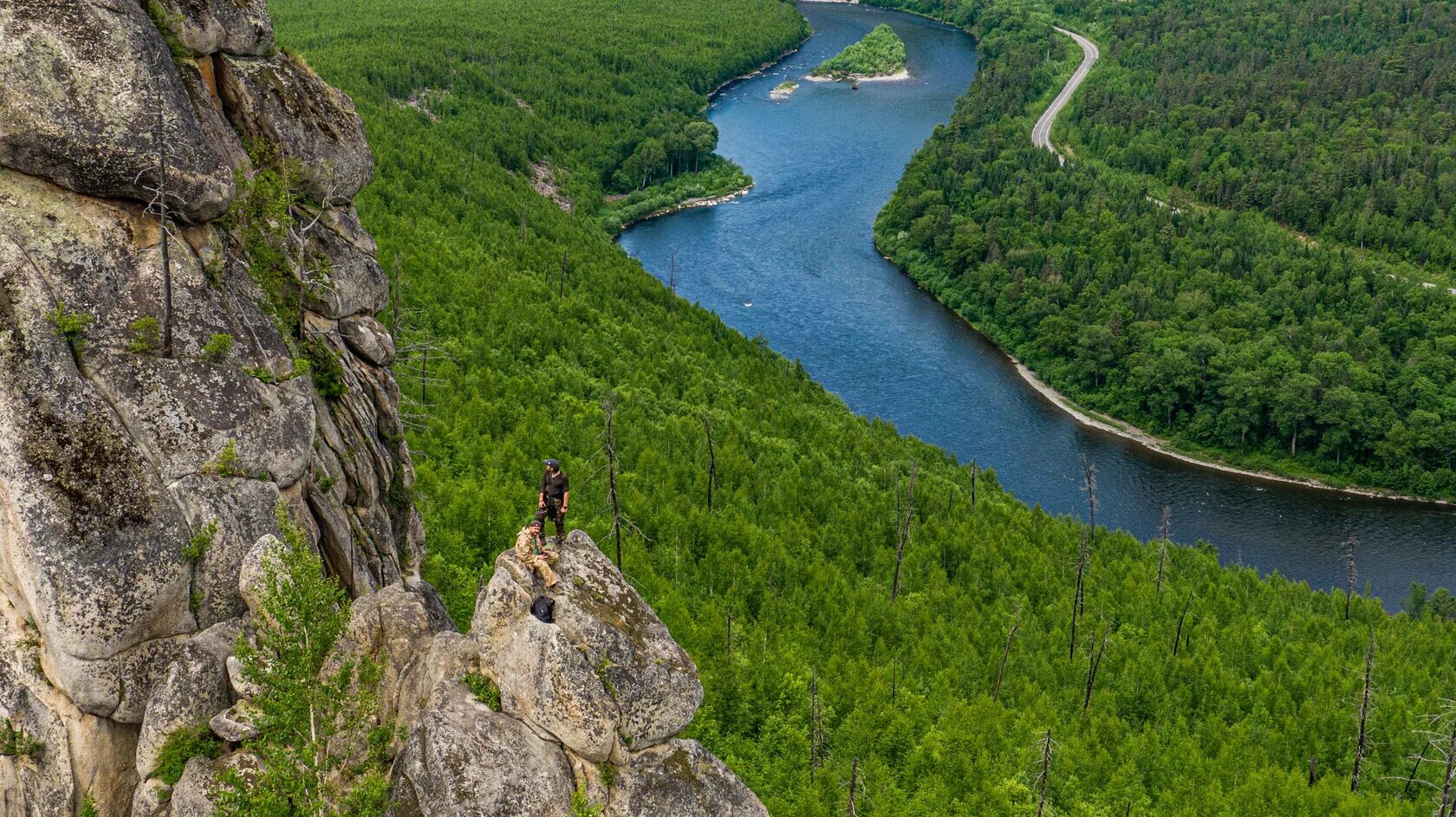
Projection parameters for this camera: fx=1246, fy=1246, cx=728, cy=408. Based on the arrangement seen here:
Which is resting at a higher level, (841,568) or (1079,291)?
(841,568)

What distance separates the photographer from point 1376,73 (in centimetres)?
19788

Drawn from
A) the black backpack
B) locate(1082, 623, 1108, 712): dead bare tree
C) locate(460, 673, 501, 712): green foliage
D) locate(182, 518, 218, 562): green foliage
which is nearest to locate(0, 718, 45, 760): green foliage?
locate(182, 518, 218, 562): green foliage

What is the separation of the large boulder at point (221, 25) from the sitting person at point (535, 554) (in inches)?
552

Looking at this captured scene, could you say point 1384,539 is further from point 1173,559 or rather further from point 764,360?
point 764,360

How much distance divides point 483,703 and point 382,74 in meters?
153

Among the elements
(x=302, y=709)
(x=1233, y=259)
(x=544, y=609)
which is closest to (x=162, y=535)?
(x=302, y=709)

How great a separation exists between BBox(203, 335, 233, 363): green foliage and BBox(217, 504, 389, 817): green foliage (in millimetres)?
3489

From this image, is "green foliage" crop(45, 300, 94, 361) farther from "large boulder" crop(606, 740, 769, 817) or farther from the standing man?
"large boulder" crop(606, 740, 769, 817)

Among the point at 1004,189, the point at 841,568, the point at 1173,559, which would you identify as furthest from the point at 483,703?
the point at 1004,189

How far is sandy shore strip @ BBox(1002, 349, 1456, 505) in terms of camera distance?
364 feet

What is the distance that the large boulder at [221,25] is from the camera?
27878 millimetres

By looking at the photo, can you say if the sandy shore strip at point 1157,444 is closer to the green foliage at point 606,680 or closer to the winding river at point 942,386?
the winding river at point 942,386

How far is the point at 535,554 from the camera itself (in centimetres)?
2455

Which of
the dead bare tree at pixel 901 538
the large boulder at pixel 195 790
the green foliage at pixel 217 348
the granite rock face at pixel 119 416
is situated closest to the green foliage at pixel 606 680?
the granite rock face at pixel 119 416
